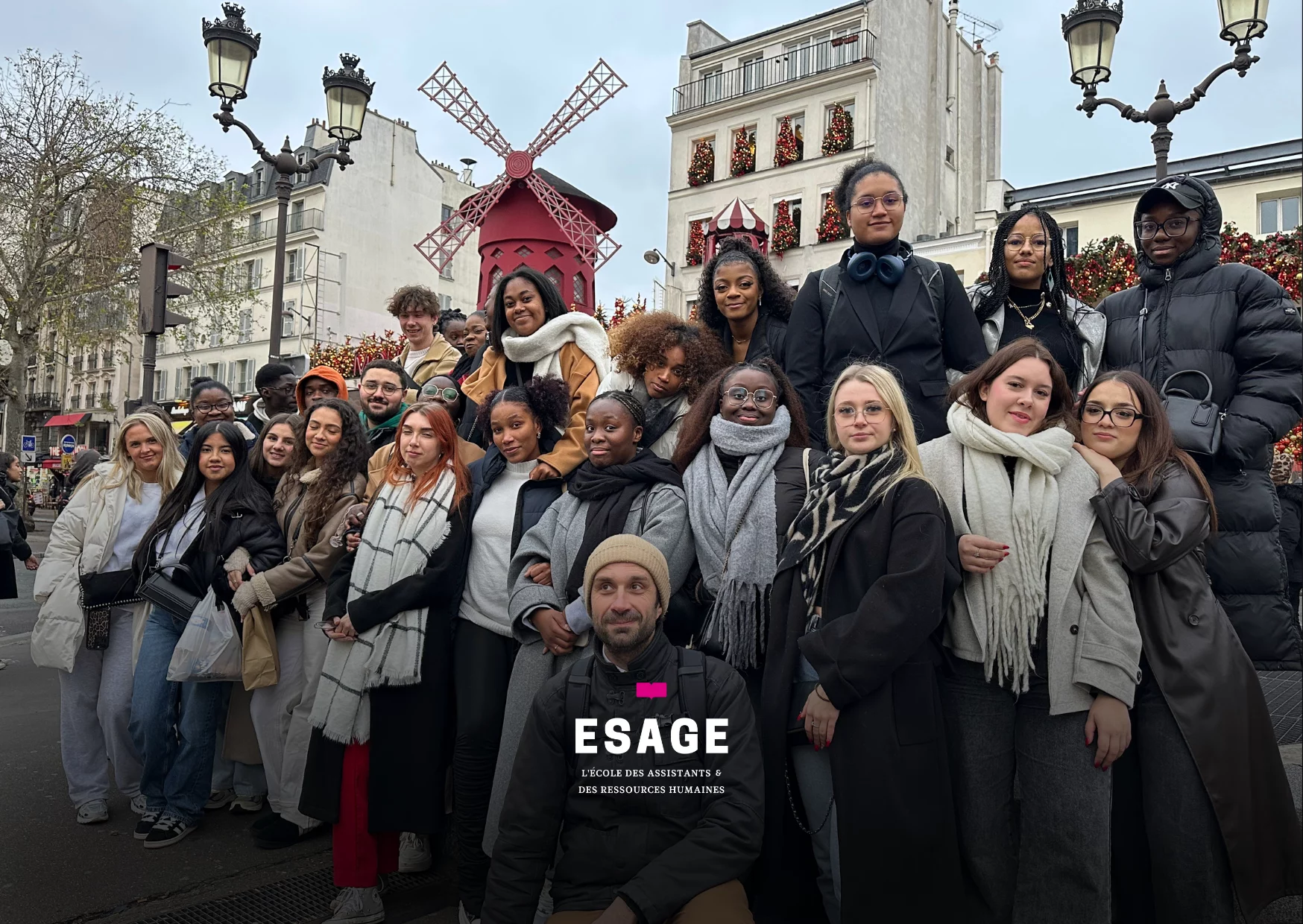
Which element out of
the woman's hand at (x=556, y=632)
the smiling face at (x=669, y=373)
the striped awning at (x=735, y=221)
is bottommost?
the woman's hand at (x=556, y=632)

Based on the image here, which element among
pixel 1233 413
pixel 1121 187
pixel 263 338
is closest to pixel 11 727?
pixel 1233 413

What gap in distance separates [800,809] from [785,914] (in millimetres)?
402

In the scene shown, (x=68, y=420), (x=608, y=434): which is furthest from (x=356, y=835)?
(x=68, y=420)

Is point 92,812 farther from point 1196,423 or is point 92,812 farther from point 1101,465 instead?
point 1196,423

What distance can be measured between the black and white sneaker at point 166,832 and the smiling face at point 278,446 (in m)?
1.97

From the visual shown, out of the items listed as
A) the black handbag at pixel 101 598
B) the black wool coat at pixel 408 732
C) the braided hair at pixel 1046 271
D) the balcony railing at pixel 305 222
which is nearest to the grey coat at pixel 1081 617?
the braided hair at pixel 1046 271

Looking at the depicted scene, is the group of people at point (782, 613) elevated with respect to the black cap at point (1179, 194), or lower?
lower

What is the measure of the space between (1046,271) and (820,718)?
257cm

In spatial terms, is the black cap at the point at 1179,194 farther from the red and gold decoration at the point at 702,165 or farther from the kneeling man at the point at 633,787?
the red and gold decoration at the point at 702,165

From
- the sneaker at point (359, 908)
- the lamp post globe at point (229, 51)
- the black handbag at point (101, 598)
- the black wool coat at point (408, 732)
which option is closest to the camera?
the sneaker at point (359, 908)

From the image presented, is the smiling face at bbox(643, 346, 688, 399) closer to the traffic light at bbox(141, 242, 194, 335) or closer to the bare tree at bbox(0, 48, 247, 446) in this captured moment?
the traffic light at bbox(141, 242, 194, 335)

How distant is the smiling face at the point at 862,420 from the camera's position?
131 inches

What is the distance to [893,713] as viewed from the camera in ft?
9.89

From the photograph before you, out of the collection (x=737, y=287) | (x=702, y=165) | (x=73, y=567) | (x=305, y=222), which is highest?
(x=305, y=222)
